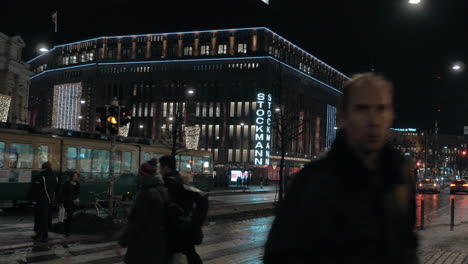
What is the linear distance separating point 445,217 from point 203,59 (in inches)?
2717

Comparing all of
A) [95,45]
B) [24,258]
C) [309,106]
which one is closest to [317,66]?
[309,106]

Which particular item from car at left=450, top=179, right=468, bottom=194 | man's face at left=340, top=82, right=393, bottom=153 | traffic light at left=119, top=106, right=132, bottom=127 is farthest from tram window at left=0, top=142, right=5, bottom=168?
car at left=450, top=179, right=468, bottom=194

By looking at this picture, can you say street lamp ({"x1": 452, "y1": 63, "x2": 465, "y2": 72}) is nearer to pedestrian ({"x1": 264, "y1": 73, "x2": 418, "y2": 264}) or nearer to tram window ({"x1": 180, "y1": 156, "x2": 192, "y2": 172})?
tram window ({"x1": 180, "y1": 156, "x2": 192, "y2": 172})

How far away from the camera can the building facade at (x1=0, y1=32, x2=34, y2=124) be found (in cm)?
5694

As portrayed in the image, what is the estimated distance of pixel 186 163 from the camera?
34.8 metres

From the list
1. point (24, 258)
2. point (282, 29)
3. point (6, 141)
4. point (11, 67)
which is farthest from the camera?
point (282, 29)

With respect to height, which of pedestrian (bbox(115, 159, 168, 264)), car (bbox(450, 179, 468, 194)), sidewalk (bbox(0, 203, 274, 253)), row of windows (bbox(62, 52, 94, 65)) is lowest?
sidewalk (bbox(0, 203, 274, 253))

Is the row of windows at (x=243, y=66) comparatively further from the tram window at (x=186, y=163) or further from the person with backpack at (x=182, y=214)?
the person with backpack at (x=182, y=214)

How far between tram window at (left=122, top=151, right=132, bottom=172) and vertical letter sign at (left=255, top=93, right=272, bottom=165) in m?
54.7

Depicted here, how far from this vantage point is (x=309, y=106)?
99062 mm

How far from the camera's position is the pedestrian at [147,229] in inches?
192

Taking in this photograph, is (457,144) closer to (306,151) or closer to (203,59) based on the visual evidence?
(306,151)

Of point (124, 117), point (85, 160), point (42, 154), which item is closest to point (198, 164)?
point (85, 160)

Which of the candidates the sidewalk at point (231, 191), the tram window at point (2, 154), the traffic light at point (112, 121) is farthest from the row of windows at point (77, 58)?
the traffic light at point (112, 121)
